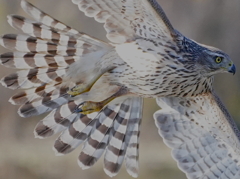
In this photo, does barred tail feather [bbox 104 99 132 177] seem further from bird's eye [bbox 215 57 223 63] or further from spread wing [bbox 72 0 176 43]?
bird's eye [bbox 215 57 223 63]

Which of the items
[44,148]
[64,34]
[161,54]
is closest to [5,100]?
[44,148]

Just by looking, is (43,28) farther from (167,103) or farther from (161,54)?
(167,103)

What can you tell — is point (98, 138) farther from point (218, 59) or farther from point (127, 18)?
point (218, 59)

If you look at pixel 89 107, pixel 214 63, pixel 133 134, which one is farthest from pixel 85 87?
pixel 214 63

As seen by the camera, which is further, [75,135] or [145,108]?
[145,108]

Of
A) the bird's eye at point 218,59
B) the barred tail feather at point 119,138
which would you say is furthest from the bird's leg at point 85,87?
the bird's eye at point 218,59

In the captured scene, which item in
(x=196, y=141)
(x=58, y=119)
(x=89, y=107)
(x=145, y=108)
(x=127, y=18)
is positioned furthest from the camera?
(x=145, y=108)
